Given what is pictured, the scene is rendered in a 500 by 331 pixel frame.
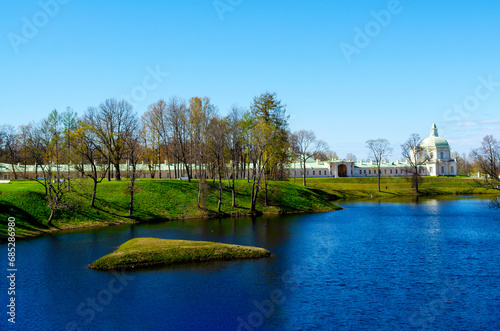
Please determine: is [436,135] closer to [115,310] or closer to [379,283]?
[379,283]

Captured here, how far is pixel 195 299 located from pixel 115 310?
15.5ft

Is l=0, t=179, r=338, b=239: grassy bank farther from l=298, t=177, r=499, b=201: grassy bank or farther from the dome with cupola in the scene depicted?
the dome with cupola

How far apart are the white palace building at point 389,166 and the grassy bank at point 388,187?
26083mm

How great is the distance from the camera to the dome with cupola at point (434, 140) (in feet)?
581

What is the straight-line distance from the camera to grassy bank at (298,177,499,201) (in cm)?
10794

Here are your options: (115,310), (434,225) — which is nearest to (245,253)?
(115,310)

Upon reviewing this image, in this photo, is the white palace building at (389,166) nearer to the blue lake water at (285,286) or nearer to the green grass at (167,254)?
the blue lake water at (285,286)

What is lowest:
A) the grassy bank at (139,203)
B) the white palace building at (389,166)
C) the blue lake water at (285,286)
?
the blue lake water at (285,286)

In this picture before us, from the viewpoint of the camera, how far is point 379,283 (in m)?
28.7

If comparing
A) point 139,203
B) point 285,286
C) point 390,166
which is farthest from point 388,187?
point 285,286

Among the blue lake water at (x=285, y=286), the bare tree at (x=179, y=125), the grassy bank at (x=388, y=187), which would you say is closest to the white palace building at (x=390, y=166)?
the grassy bank at (x=388, y=187)

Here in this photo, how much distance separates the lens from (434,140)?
179000 millimetres

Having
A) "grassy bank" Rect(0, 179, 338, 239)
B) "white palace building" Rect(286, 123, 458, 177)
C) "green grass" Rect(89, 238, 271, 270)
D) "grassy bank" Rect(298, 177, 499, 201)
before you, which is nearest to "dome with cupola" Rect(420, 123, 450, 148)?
"white palace building" Rect(286, 123, 458, 177)

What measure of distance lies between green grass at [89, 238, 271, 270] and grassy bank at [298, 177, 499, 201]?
6481 centimetres
